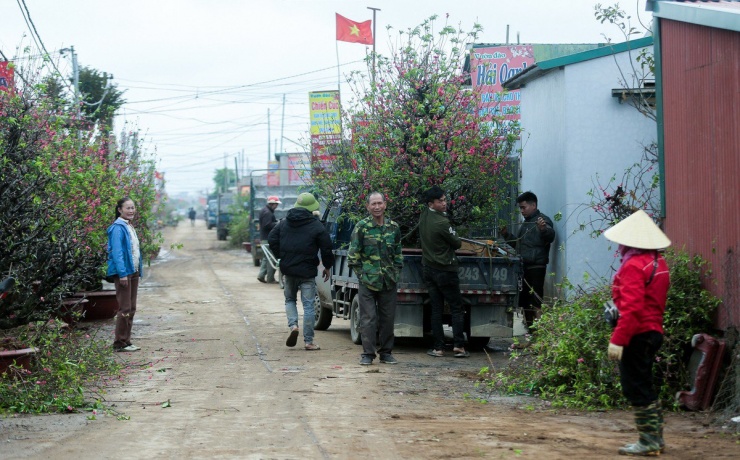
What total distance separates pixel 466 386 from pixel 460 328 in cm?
204

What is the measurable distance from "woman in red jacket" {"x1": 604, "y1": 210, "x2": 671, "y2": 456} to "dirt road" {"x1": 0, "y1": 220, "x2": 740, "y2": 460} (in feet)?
0.83

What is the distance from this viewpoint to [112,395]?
30.4 ft

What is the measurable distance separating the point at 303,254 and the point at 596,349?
4666 mm

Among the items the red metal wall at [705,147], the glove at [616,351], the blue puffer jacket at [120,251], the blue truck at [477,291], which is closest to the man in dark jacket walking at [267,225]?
the blue puffer jacket at [120,251]

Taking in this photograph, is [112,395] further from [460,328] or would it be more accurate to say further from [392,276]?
[460,328]

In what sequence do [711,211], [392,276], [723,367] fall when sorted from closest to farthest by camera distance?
1. [723,367]
2. [711,211]
3. [392,276]

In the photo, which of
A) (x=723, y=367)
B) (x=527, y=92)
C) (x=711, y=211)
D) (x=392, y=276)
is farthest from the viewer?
(x=527, y=92)

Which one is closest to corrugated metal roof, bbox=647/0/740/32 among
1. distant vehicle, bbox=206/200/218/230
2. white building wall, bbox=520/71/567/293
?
white building wall, bbox=520/71/567/293

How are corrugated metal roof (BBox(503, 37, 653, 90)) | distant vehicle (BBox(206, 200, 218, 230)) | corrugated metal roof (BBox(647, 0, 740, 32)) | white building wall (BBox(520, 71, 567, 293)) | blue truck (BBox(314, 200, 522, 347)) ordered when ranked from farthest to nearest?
distant vehicle (BBox(206, 200, 218, 230)) < white building wall (BBox(520, 71, 567, 293)) < corrugated metal roof (BBox(503, 37, 653, 90)) < blue truck (BBox(314, 200, 522, 347)) < corrugated metal roof (BBox(647, 0, 740, 32))

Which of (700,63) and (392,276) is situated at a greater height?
(700,63)

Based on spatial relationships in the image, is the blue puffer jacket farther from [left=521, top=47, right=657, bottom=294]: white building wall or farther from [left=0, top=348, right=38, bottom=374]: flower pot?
[left=521, top=47, right=657, bottom=294]: white building wall

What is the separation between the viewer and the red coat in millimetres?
6812

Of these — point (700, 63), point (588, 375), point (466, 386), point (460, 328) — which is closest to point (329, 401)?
point (466, 386)

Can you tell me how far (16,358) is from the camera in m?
9.01
